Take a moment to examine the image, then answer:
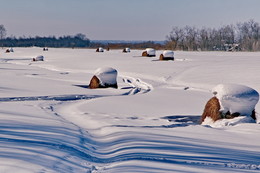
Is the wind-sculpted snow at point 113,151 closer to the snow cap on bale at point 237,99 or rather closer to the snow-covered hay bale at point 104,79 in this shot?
the snow cap on bale at point 237,99

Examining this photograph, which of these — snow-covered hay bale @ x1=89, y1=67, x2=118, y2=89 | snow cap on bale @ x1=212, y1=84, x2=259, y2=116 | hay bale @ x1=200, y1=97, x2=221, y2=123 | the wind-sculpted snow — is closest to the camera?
the wind-sculpted snow

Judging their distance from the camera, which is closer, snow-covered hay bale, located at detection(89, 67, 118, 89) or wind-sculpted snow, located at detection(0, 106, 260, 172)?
wind-sculpted snow, located at detection(0, 106, 260, 172)

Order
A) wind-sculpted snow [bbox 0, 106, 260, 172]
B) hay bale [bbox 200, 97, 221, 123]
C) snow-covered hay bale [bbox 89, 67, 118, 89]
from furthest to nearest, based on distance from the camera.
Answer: snow-covered hay bale [bbox 89, 67, 118, 89], hay bale [bbox 200, 97, 221, 123], wind-sculpted snow [bbox 0, 106, 260, 172]

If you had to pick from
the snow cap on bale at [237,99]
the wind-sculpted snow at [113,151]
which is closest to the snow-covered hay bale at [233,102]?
the snow cap on bale at [237,99]

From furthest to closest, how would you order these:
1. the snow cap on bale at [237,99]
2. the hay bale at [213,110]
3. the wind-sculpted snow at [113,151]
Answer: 1. the hay bale at [213,110]
2. the snow cap on bale at [237,99]
3. the wind-sculpted snow at [113,151]

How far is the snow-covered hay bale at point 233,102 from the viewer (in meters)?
8.67

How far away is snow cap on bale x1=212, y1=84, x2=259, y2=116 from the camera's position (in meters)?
8.66

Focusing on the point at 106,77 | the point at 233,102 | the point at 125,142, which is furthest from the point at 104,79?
the point at 125,142

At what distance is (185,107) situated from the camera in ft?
38.8

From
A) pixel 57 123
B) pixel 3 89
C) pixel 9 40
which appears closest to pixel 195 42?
pixel 9 40

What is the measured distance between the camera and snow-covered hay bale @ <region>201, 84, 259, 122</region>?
8672 millimetres

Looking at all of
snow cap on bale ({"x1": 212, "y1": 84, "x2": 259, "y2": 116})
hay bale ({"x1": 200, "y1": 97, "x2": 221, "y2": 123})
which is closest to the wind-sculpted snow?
hay bale ({"x1": 200, "y1": 97, "x2": 221, "y2": 123})

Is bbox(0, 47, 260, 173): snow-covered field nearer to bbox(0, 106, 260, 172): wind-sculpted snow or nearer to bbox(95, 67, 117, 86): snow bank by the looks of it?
bbox(0, 106, 260, 172): wind-sculpted snow

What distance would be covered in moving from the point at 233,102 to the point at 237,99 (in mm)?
112
